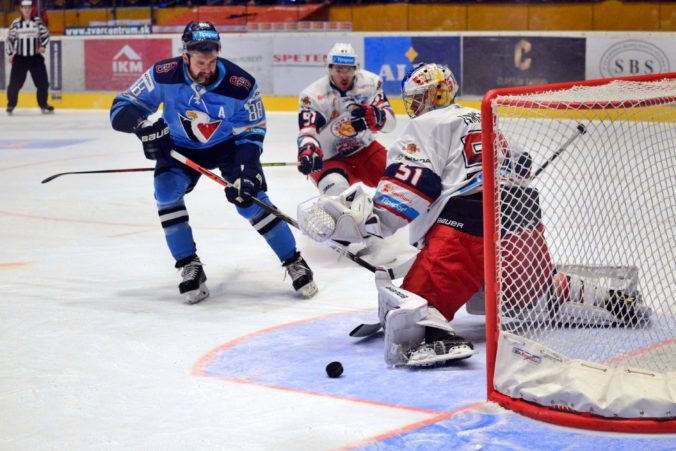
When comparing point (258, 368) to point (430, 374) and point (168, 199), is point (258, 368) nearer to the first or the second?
point (430, 374)

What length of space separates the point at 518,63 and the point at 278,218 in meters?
6.72

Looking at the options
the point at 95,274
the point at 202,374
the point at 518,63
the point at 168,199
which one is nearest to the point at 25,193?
the point at 95,274

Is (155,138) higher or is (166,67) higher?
(166,67)

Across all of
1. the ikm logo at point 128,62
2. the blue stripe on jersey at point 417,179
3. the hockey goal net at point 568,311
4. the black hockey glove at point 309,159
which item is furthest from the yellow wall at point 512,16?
the blue stripe on jersey at point 417,179

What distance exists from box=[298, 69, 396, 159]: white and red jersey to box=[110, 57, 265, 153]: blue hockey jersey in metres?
0.97

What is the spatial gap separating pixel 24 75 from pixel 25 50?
0.32 metres

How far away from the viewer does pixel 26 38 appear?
11883mm

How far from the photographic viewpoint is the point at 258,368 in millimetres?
3020

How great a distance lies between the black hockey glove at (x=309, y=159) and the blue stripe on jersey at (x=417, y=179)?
67.7 inches

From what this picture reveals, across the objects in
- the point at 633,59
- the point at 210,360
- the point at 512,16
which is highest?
the point at 512,16

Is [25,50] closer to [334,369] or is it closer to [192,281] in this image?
[192,281]

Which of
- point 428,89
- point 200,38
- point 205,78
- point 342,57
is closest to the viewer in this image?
point 428,89

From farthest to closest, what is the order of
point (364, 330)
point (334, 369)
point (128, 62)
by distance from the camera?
point (128, 62)
point (364, 330)
point (334, 369)

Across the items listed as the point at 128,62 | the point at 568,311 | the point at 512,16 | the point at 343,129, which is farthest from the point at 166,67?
the point at 128,62
